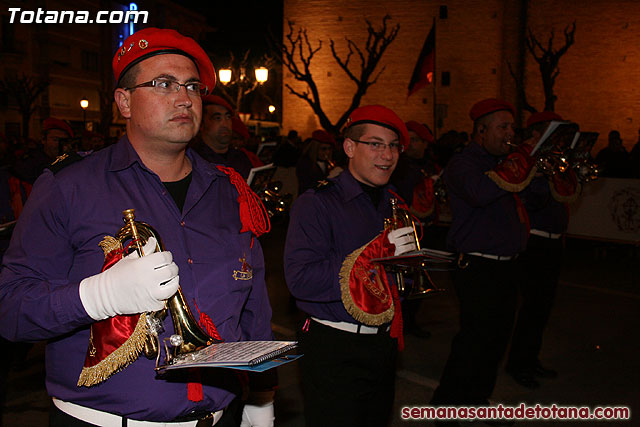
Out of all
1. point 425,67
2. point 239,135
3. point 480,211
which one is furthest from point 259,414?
point 425,67

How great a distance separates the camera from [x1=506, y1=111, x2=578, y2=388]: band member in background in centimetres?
538

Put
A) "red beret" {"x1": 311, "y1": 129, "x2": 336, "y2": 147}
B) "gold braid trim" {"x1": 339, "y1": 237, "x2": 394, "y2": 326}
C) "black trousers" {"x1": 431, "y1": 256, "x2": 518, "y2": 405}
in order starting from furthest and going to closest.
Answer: "red beret" {"x1": 311, "y1": 129, "x2": 336, "y2": 147}
"black trousers" {"x1": 431, "y1": 256, "x2": 518, "y2": 405}
"gold braid trim" {"x1": 339, "y1": 237, "x2": 394, "y2": 326}

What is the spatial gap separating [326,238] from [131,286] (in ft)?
5.28

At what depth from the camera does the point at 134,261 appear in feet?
5.93

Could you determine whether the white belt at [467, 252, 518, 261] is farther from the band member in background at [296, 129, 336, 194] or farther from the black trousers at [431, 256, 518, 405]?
the band member in background at [296, 129, 336, 194]

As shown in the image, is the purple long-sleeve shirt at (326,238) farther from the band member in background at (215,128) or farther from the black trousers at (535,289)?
the band member in background at (215,128)

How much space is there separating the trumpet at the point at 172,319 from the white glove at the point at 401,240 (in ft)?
4.69

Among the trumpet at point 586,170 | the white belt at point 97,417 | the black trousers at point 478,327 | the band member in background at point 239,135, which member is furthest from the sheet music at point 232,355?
the band member in background at point 239,135

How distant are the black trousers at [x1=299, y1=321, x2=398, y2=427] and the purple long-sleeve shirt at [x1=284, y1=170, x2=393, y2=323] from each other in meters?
0.13

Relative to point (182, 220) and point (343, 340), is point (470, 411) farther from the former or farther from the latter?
point (182, 220)

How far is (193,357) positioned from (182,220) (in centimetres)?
54

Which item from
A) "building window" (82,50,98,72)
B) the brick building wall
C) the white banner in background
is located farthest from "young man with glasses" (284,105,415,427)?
"building window" (82,50,98,72)

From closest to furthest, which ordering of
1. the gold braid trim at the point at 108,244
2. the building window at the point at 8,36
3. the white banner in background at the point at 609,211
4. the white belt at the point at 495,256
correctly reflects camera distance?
the gold braid trim at the point at 108,244 → the white belt at the point at 495,256 → the white banner in background at the point at 609,211 → the building window at the point at 8,36

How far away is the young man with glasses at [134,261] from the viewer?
6.11 ft
